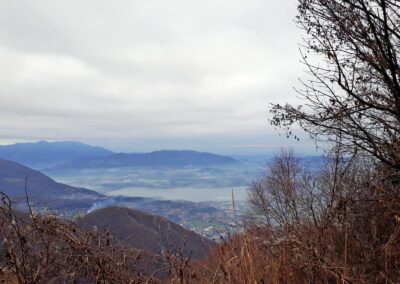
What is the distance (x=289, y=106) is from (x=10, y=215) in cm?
611

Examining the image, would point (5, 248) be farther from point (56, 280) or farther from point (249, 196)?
point (249, 196)

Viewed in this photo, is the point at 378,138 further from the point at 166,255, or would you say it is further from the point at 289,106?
the point at 166,255

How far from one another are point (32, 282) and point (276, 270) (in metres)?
1.49

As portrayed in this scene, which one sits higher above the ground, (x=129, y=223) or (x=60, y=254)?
(x=60, y=254)

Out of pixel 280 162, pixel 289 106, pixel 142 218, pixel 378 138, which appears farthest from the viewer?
pixel 142 218

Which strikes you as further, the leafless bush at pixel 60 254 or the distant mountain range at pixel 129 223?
the distant mountain range at pixel 129 223

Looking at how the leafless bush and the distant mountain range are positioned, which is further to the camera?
the distant mountain range

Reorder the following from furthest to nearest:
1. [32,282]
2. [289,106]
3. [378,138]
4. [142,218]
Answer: [142,218] → [289,106] → [378,138] → [32,282]

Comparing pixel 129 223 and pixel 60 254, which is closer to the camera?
pixel 60 254

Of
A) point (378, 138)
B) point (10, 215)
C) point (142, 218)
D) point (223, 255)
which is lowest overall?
point (142, 218)

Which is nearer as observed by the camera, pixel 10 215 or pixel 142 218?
pixel 10 215

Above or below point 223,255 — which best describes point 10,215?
above

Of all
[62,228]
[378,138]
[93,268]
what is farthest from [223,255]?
[378,138]

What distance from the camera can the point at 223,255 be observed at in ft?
9.16
